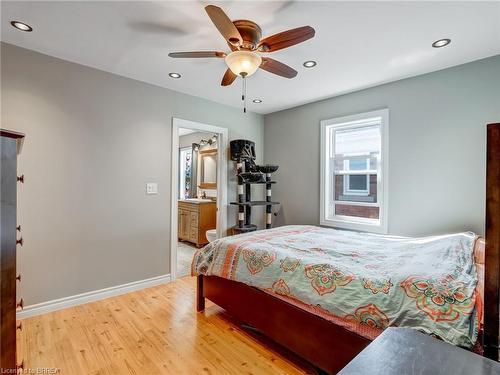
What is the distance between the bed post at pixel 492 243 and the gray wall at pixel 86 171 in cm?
310

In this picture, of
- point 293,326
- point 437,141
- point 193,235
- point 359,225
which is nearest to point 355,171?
→ point 359,225

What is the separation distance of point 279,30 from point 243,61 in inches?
18.0

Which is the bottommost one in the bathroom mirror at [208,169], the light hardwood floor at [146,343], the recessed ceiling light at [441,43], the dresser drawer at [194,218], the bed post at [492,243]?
the light hardwood floor at [146,343]

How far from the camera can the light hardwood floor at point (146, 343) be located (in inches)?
69.4

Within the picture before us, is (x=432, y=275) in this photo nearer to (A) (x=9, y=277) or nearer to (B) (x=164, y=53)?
(A) (x=9, y=277)

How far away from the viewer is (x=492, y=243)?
867 millimetres

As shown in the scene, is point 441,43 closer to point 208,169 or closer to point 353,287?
point 353,287

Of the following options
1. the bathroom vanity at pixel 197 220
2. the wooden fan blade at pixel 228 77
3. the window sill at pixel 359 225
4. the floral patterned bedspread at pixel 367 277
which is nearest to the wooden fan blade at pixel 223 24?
the wooden fan blade at pixel 228 77

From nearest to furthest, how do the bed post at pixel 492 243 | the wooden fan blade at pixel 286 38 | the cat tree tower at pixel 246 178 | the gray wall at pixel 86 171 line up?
the bed post at pixel 492 243, the wooden fan blade at pixel 286 38, the gray wall at pixel 86 171, the cat tree tower at pixel 246 178

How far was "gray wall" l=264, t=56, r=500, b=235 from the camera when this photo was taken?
245 centimetres

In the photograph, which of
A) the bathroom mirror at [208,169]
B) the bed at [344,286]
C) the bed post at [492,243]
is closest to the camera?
the bed post at [492,243]

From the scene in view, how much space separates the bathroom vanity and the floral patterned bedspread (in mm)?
2388

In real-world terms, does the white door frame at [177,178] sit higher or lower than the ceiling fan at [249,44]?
lower

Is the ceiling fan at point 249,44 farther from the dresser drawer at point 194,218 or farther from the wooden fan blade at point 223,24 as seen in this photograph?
the dresser drawer at point 194,218
